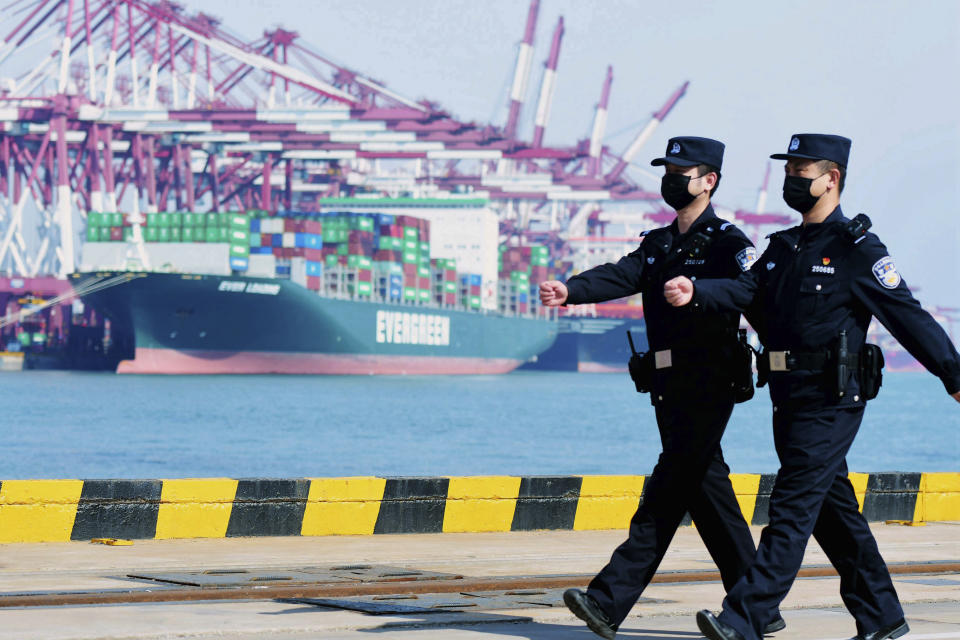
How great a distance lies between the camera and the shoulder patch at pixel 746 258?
493 centimetres

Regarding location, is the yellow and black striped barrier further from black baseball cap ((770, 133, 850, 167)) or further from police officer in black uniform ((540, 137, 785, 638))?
black baseball cap ((770, 133, 850, 167))

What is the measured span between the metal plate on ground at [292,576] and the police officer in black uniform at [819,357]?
195 cm

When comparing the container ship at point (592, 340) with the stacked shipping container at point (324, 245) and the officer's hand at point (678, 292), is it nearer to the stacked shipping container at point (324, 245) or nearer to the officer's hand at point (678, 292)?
the stacked shipping container at point (324, 245)

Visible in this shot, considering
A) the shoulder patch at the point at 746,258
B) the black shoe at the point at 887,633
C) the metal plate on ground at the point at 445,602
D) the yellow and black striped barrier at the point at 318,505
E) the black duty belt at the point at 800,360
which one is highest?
the shoulder patch at the point at 746,258

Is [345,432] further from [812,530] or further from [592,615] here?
[812,530]

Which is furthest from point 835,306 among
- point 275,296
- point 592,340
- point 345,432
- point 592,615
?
point 592,340

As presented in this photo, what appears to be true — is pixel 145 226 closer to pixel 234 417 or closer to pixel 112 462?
pixel 234 417

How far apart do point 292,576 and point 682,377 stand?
214 cm

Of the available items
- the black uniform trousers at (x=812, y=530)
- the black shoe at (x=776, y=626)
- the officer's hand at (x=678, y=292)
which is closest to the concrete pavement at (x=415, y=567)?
the black shoe at (x=776, y=626)

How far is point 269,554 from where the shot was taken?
282 inches

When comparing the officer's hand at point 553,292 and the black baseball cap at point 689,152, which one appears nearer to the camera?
the officer's hand at point 553,292

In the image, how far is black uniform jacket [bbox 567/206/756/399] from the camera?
192 inches

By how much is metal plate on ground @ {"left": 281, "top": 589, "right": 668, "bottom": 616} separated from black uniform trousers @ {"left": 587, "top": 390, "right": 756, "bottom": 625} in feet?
2.49

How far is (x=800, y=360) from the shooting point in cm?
473
